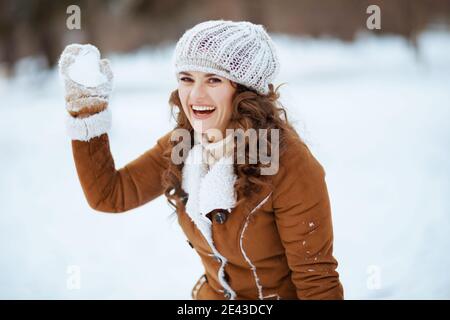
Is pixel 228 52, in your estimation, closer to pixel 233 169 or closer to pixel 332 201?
pixel 233 169

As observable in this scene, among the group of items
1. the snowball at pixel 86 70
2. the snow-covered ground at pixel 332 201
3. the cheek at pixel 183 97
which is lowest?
the snow-covered ground at pixel 332 201

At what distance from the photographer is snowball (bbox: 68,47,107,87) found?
1549 mm

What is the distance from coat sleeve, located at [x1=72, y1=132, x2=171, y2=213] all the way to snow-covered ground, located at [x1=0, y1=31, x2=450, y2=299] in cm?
20

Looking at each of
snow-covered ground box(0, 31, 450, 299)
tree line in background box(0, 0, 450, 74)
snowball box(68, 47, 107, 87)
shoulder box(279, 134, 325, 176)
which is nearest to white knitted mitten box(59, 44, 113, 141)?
snowball box(68, 47, 107, 87)

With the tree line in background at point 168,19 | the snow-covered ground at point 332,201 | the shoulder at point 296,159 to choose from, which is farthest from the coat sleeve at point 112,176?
the tree line in background at point 168,19

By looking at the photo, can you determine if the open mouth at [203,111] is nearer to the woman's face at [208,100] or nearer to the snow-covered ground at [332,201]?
the woman's face at [208,100]

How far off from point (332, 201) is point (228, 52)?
261 cm

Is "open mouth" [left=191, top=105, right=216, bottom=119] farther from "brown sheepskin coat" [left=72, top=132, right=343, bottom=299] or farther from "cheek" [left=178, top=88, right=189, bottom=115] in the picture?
"brown sheepskin coat" [left=72, top=132, right=343, bottom=299]

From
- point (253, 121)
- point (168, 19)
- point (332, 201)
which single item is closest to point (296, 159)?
point (253, 121)

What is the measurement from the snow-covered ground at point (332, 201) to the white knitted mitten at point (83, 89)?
51 cm

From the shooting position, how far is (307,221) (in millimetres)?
1414

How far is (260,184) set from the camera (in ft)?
4.67

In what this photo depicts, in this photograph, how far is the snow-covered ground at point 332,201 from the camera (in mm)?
2748
